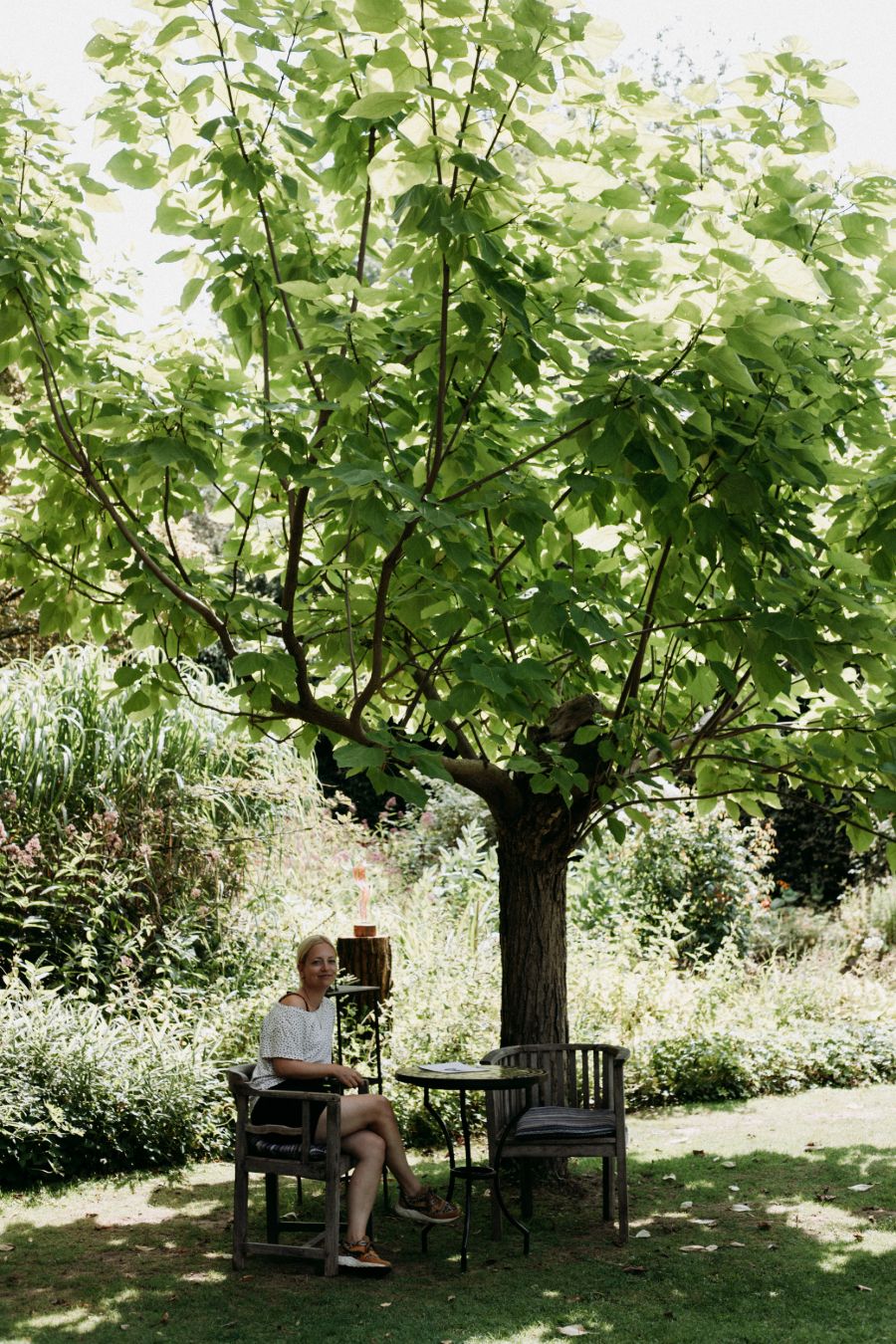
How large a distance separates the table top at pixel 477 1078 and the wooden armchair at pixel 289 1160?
347mm

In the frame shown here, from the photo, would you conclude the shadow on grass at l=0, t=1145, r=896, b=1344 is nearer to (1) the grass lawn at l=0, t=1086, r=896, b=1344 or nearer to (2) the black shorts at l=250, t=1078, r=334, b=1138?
(1) the grass lawn at l=0, t=1086, r=896, b=1344

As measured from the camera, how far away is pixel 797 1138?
707cm

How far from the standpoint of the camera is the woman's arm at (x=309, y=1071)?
5.20 m

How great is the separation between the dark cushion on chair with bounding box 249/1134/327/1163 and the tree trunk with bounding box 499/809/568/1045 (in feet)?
4.59

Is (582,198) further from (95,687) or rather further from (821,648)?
(95,687)

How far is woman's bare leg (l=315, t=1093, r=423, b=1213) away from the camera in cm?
520

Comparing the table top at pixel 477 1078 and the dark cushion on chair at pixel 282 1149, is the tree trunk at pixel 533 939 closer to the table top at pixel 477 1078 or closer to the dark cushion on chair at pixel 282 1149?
the table top at pixel 477 1078

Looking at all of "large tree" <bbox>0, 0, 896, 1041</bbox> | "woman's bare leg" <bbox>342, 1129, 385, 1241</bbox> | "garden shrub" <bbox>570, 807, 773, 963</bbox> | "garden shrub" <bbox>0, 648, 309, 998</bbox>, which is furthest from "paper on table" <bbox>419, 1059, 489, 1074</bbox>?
"garden shrub" <bbox>570, 807, 773, 963</bbox>

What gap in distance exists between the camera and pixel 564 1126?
17.4ft

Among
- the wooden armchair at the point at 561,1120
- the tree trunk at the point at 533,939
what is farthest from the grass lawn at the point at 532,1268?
the tree trunk at the point at 533,939

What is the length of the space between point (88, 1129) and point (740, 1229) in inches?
123

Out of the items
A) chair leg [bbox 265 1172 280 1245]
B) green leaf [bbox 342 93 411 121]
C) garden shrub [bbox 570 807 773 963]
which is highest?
green leaf [bbox 342 93 411 121]

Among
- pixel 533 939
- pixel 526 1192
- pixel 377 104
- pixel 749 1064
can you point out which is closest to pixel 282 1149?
pixel 526 1192

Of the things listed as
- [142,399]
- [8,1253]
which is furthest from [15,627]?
[142,399]
